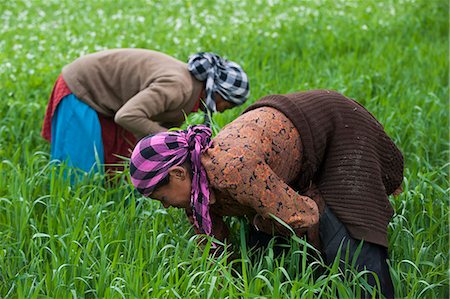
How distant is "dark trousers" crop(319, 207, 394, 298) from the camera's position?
2.67m

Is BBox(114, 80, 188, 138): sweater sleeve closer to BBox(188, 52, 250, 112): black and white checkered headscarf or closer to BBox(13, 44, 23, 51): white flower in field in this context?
BBox(188, 52, 250, 112): black and white checkered headscarf

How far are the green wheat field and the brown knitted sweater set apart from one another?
0.19 m

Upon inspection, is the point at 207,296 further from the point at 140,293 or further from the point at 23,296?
the point at 23,296

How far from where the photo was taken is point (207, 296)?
7.98ft

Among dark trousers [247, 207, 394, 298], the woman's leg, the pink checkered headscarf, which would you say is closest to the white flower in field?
the woman's leg

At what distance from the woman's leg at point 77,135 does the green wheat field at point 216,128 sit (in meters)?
0.14

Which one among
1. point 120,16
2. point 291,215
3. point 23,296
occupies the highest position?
point 291,215

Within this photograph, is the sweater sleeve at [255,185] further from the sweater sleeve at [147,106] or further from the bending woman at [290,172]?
the sweater sleeve at [147,106]

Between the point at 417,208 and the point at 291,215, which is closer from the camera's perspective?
the point at 291,215

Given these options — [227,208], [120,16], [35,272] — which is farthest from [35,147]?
[120,16]

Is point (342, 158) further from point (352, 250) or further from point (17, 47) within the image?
point (17, 47)

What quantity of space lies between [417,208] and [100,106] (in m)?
1.65

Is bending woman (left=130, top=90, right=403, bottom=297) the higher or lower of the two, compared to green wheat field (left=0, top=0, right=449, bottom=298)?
higher

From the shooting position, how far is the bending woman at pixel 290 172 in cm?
246
